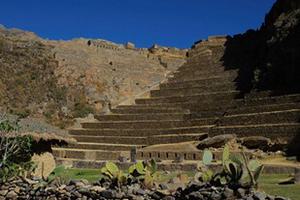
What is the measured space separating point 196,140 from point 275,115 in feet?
17.3

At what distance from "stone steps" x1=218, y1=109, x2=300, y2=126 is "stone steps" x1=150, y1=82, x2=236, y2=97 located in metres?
7.72

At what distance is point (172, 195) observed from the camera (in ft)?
33.2

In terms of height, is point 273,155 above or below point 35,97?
below

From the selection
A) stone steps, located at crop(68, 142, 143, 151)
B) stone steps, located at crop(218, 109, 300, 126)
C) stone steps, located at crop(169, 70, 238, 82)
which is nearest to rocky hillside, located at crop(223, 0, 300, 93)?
stone steps, located at crop(169, 70, 238, 82)

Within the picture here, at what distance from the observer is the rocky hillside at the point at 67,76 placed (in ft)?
148

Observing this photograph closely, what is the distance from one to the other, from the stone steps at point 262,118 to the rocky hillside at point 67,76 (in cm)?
1522

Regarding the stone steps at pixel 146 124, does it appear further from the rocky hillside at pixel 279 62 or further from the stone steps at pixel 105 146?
the rocky hillside at pixel 279 62

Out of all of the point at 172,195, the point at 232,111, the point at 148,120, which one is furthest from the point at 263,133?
the point at 172,195

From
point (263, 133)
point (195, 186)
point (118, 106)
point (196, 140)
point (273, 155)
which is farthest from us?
point (118, 106)

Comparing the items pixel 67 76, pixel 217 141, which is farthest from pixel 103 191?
pixel 67 76

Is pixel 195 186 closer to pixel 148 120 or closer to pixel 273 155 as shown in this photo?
pixel 273 155

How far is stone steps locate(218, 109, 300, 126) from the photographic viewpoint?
93.3 ft

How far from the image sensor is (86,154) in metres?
32.8

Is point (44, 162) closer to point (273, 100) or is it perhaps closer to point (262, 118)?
point (262, 118)
